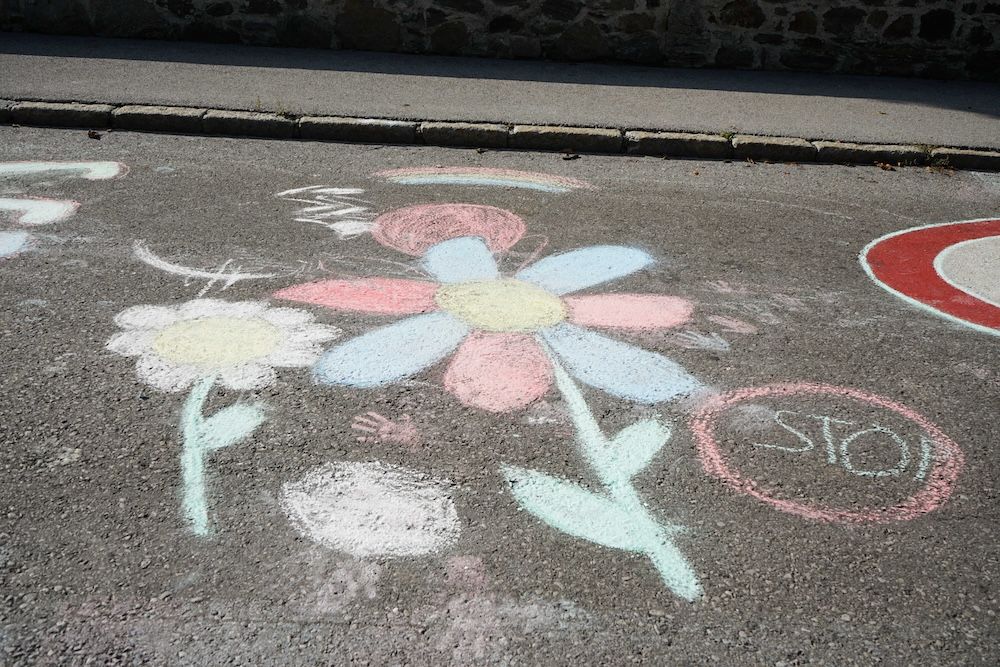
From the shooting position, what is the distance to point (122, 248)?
411cm

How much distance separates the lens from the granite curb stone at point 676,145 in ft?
20.1

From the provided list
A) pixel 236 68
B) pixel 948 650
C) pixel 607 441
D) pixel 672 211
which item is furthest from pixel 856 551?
pixel 236 68

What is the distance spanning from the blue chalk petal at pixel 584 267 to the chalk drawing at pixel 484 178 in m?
1.03

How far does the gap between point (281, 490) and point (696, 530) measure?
1.12 m

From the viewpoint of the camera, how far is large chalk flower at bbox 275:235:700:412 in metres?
3.14

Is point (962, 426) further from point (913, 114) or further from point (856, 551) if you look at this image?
point (913, 114)

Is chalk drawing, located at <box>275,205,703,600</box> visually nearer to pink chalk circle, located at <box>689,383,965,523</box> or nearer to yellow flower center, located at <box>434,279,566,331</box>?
yellow flower center, located at <box>434,279,566,331</box>

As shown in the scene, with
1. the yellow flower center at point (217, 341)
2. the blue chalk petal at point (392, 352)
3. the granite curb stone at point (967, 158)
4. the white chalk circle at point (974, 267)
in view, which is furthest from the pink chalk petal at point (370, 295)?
the granite curb stone at point (967, 158)

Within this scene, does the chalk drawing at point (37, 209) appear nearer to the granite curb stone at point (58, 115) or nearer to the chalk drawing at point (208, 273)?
the chalk drawing at point (208, 273)

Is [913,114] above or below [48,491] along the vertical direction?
above

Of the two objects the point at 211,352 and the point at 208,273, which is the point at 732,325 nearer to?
the point at 211,352

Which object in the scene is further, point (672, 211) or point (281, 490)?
point (672, 211)

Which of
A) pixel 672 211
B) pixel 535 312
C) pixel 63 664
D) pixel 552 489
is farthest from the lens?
pixel 672 211

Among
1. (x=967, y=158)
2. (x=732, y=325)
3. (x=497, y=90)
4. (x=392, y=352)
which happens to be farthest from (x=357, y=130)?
(x=967, y=158)
